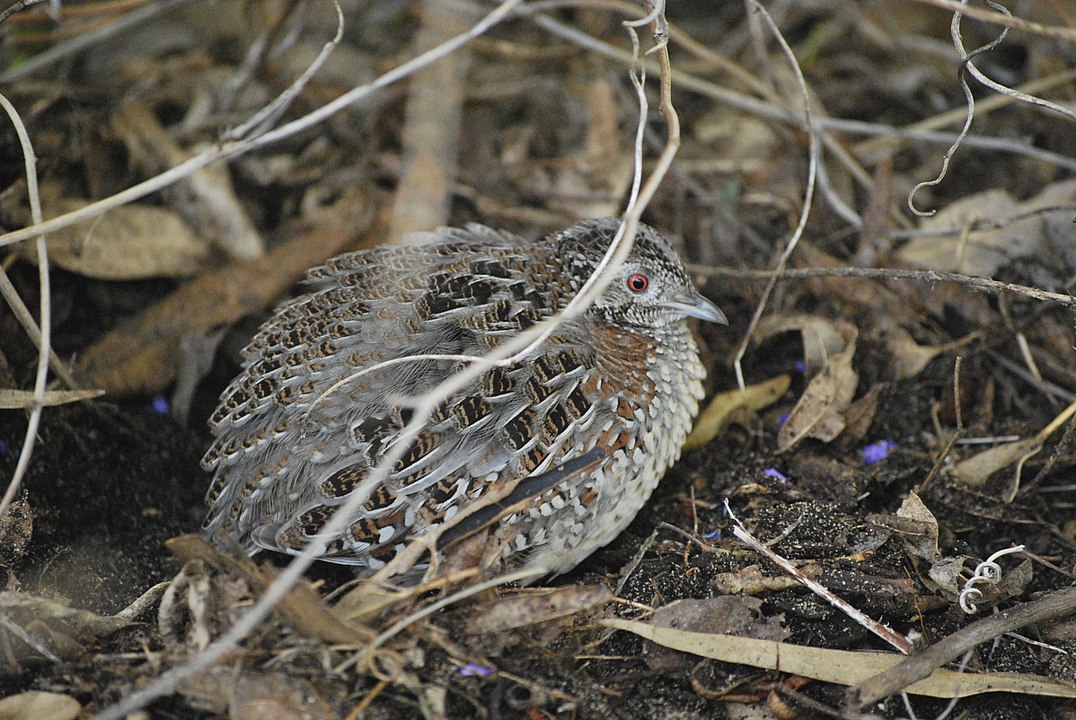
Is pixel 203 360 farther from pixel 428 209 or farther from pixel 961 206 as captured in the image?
pixel 961 206

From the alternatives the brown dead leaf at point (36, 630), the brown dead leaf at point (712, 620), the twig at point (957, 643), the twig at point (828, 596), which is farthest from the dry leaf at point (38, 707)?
the twig at point (957, 643)

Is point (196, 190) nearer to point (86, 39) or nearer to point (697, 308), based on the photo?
point (86, 39)

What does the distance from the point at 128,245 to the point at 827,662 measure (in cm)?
355

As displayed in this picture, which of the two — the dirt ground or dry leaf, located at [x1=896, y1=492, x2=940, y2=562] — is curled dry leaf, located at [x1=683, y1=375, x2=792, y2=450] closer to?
the dirt ground

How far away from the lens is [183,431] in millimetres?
4277

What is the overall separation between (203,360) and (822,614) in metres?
2.77

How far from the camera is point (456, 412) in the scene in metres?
3.38

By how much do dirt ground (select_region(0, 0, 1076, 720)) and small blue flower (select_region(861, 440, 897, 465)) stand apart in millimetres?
14

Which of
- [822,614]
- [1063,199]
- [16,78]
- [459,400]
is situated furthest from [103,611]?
[1063,199]

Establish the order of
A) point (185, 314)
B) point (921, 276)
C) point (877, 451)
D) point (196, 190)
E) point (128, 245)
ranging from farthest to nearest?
point (196, 190) < point (128, 245) < point (185, 314) < point (877, 451) < point (921, 276)

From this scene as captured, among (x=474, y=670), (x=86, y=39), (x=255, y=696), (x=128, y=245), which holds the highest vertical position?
(x=86, y=39)

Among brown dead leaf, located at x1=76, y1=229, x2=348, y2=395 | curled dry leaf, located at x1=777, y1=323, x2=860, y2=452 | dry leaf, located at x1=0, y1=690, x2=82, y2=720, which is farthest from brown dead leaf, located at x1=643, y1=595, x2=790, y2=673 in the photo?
brown dead leaf, located at x1=76, y1=229, x2=348, y2=395

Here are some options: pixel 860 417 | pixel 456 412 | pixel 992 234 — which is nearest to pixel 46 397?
pixel 456 412

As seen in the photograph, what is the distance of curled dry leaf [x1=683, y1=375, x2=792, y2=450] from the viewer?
13.7ft
